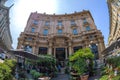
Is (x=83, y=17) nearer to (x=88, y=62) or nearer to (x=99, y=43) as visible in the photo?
(x=99, y=43)

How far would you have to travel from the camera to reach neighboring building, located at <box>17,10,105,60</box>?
41.1m

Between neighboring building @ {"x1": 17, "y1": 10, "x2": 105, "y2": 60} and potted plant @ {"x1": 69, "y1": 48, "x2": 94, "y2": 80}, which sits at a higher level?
neighboring building @ {"x1": 17, "y1": 10, "x2": 105, "y2": 60}

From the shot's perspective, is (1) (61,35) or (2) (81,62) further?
(1) (61,35)

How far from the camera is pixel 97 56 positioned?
130 feet

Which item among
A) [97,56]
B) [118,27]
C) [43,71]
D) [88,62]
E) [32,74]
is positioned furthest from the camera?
[97,56]

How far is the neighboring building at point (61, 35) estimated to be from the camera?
135ft

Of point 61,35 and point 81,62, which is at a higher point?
point 61,35

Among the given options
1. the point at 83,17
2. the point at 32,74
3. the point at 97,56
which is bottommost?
the point at 32,74

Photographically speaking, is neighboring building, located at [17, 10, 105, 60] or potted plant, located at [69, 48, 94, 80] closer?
potted plant, located at [69, 48, 94, 80]

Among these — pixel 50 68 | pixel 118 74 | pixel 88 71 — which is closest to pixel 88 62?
pixel 88 71

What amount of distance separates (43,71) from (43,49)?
15038 mm

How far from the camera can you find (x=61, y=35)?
42219 millimetres

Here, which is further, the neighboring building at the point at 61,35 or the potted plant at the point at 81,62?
the neighboring building at the point at 61,35

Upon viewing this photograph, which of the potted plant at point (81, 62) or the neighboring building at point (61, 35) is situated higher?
the neighboring building at point (61, 35)
